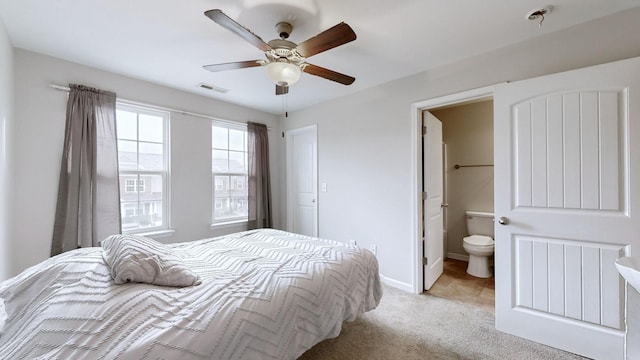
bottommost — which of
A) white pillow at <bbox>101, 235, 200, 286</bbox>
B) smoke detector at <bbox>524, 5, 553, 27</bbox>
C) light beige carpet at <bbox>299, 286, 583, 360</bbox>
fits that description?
light beige carpet at <bbox>299, 286, 583, 360</bbox>

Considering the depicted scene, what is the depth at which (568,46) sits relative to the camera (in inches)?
74.0

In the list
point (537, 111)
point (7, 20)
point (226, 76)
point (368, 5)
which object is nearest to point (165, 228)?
point (226, 76)

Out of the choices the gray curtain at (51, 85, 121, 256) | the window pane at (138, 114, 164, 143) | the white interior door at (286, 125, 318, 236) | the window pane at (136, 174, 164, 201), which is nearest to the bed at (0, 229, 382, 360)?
the gray curtain at (51, 85, 121, 256)

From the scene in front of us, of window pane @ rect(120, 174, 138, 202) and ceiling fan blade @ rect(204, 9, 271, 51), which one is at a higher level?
ceiling fan blade @ rect(204, 9, 271, 51)

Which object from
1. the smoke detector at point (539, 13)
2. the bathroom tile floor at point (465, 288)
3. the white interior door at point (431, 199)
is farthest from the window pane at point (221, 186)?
the smoke detector at point (539, 13)

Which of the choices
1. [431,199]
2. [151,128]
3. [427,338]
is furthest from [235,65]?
[427,338]

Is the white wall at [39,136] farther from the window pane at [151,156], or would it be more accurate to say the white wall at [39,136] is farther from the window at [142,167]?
the window pane at [151,156]

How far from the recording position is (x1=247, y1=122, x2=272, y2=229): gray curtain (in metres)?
3.79

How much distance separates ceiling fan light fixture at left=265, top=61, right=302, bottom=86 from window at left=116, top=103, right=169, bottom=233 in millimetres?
1973

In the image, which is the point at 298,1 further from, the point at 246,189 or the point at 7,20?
the point at 246,189

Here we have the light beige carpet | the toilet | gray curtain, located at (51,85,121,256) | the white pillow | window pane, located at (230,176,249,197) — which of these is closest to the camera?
the white pillow

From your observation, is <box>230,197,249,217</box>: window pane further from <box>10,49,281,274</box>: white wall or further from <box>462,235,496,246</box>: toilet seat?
<box>462,235,496,246</box>: toilet seat

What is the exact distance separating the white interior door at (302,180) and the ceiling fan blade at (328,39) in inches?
82.9

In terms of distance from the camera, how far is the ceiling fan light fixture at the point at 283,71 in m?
1.76
